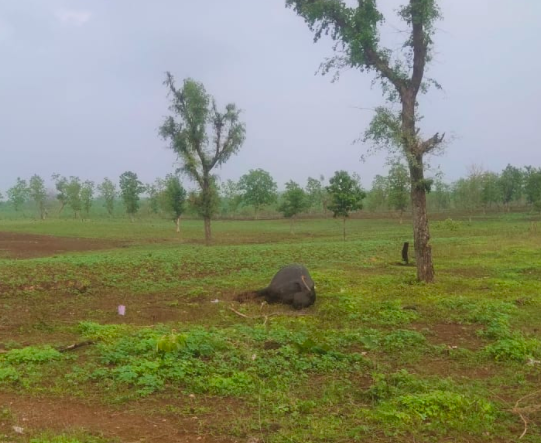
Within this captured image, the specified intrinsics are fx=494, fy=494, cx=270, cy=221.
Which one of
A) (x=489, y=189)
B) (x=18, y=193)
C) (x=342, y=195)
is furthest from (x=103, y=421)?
(x=18, y=193)

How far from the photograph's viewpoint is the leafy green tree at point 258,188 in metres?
62.6

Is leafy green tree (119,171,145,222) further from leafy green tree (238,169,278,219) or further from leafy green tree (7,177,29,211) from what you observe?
leafy green tree (7,177,29,211)

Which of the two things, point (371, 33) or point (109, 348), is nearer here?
point (109, 348)

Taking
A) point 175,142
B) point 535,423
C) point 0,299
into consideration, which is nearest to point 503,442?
point 535,423

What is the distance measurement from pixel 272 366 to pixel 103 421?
90.4 inches

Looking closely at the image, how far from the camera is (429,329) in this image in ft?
28.5

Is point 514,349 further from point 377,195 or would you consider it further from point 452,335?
point 377,195

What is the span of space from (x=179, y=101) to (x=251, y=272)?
60.2ft

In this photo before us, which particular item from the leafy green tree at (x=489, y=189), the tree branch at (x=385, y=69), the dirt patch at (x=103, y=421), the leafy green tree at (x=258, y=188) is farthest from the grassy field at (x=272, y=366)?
the leafy green tree at (x=489, y=189)

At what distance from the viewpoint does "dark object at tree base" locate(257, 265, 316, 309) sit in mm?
11016

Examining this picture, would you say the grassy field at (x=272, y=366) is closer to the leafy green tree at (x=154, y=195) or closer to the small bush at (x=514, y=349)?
the small bush at (x=514, y=349)

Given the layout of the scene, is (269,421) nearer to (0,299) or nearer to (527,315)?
(527,315)

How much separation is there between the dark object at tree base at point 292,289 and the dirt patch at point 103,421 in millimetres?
6015

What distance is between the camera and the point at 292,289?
1120cm
